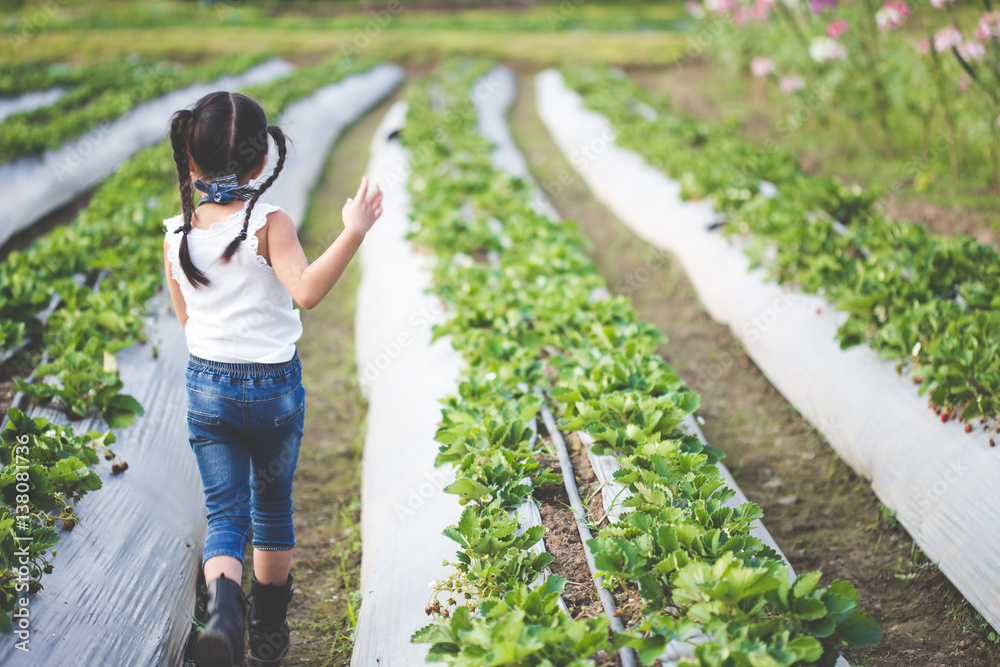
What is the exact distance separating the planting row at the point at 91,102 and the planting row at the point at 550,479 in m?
5.45

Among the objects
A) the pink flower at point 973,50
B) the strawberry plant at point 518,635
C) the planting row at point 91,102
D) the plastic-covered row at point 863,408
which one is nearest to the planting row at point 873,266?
the plastic-covered row at point 863,408

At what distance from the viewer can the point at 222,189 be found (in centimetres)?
201

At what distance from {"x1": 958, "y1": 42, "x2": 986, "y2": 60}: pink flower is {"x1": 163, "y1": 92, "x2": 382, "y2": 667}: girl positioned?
572 centimetres

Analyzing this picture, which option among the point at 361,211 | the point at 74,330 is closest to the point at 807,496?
the point at 361,211

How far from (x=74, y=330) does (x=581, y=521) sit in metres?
2.77

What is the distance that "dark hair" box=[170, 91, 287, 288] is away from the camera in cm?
192

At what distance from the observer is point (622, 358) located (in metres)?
3.17

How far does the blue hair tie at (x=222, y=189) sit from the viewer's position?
6.57 feet

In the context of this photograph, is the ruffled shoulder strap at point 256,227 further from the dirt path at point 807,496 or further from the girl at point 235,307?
the dirt path at point 807,496

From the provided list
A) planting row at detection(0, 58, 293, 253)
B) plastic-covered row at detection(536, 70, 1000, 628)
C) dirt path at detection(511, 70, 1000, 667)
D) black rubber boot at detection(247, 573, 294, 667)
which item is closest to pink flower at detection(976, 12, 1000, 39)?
plastic-covered row at detection(536, 70, 1000, 628)

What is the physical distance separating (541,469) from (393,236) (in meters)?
3.36

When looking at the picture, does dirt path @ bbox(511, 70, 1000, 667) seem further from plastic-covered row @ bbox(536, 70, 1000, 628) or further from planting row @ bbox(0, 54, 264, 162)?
planting row @ bbox(0, 54, 264, 162)

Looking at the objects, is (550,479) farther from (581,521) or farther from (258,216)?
(258,216)

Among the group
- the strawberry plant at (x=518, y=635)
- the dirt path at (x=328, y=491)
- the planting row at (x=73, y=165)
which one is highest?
the strawberry plant at (x=518, y=635)
